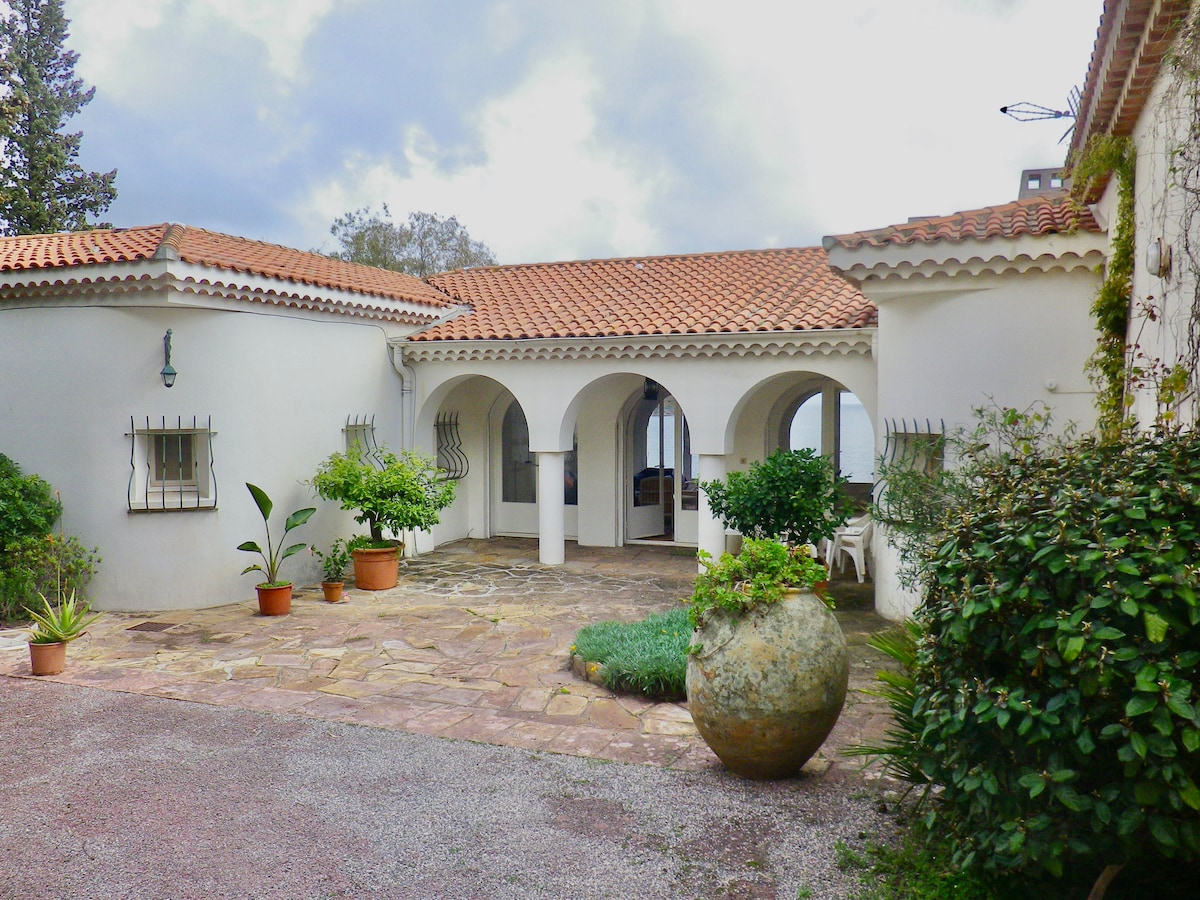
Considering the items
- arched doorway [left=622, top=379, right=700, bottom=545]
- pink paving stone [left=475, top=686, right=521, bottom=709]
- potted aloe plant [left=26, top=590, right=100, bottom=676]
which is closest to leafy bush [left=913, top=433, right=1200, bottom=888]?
pink paving stone [left=475, top=686, right=521, bottom=709]

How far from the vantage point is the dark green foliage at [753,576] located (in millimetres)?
5297

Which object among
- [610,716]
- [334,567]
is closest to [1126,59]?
[610,716]

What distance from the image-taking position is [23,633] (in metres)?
9.55

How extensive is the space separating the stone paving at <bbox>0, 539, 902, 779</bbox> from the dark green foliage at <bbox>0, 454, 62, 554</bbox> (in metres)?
1.34

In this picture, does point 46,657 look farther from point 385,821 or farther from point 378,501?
point 385,821

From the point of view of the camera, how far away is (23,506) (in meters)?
10.2

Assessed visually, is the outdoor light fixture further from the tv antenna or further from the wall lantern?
the wall lantern

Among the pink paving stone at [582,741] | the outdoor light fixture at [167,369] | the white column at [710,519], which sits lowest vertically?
the pink paving stone at [582,741]

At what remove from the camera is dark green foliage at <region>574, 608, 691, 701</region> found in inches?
284

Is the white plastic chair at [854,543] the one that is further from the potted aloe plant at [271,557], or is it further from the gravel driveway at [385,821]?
the gravel driveway at [385,821]

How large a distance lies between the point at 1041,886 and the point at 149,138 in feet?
281

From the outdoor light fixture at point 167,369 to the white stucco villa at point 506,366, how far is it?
0.09m

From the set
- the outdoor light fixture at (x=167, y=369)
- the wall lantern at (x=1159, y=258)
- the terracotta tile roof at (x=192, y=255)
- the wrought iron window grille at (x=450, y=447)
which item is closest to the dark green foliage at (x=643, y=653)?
the wall lantern at (x=1159, y=258)

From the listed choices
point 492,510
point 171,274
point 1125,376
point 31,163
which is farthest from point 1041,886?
point 31,163
